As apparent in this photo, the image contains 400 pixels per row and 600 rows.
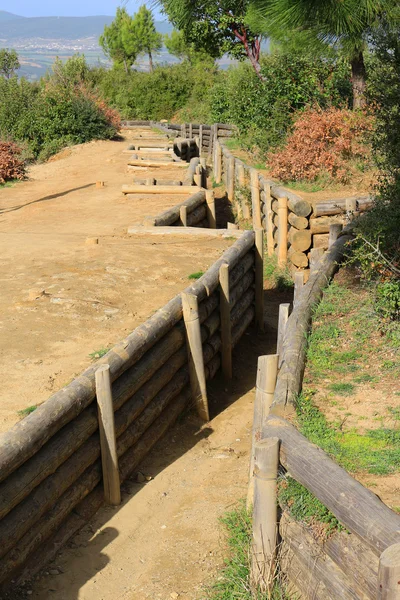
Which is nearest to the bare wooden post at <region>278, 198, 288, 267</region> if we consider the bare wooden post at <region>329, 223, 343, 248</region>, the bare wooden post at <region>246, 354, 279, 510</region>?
the bare wooden post at <region>329, 223, 343, 248</region>

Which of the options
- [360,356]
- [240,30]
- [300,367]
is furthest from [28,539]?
[240,30]

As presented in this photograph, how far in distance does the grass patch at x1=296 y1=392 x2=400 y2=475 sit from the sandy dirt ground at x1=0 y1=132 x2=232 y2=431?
242 cm

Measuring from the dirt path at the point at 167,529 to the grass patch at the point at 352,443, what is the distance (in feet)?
4.03

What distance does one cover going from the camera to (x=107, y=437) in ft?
20.9

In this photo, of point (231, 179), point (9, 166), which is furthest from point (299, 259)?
point (9, 166)

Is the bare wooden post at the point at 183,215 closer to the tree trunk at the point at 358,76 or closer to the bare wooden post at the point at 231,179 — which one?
the tree trunk at the point at 358,76

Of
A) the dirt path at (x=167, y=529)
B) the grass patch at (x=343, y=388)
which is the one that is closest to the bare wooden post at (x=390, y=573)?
the dirt path at (x=167, y=529)

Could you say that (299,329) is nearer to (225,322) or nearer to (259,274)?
(225,322)

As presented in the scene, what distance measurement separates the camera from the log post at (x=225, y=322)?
31.2 ft

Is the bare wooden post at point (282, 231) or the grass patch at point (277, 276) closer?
the bare wooden post at point (282, 231)

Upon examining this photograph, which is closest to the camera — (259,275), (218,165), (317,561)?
(317,561)

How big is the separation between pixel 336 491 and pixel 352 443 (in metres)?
1.28

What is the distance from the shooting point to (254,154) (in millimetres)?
21297

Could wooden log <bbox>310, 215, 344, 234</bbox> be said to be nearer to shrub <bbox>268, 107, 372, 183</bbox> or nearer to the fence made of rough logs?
shrub <bbox>268, 107, 372, 183</bbox>
